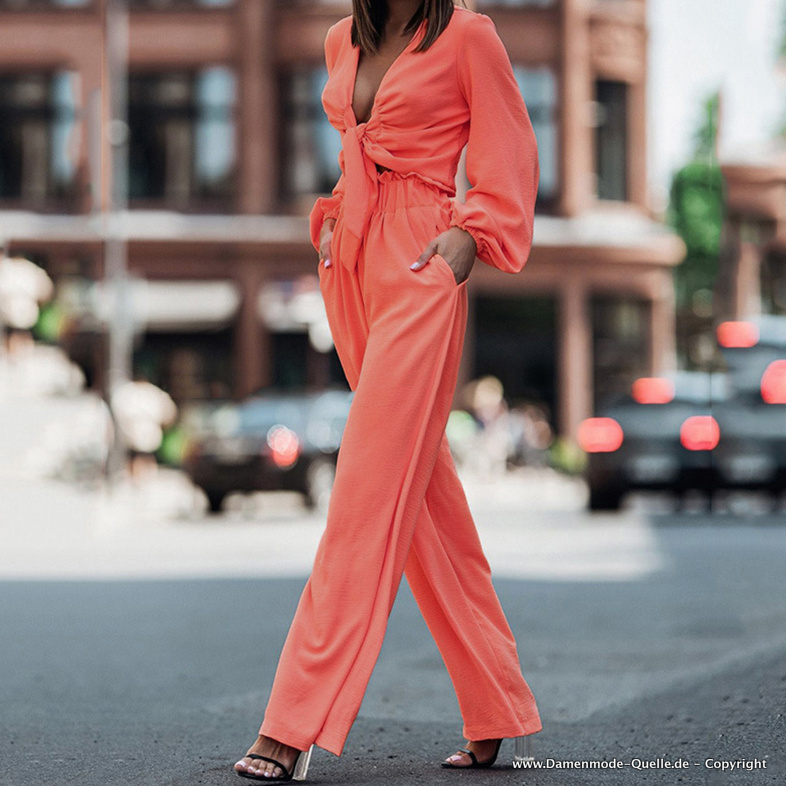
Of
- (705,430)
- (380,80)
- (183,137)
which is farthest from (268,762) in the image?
(183,137)

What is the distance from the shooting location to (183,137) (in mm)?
38594

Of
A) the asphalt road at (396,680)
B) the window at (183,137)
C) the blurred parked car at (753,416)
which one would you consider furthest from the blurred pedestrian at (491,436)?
the asphalt road at (396,680)

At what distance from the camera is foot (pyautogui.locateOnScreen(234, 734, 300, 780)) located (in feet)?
12.7

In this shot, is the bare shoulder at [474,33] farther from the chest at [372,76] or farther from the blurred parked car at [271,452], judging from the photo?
the blurred parked car at [271,452]

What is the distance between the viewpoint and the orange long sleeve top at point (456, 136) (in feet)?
13.6

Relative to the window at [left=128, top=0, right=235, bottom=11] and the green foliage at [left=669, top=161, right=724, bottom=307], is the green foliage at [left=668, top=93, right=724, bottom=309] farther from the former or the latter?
A: the window at [left=128, top=0, right=235, bottom=11]

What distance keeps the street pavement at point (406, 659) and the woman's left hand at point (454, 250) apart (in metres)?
1.21

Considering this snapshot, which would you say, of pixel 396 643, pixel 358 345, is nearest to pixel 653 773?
pixel 358 345

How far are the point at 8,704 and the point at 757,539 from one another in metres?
9.52

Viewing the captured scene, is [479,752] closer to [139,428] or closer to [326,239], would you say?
[326,239]

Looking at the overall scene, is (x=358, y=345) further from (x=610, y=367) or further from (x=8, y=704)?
(x=610, y=367)

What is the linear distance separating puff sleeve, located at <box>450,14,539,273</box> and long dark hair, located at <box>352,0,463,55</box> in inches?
2.9

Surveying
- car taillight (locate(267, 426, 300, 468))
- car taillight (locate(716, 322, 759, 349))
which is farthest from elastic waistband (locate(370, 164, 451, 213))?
car taillight (locate(267, 426, 300, 468))

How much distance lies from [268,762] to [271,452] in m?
18.0
